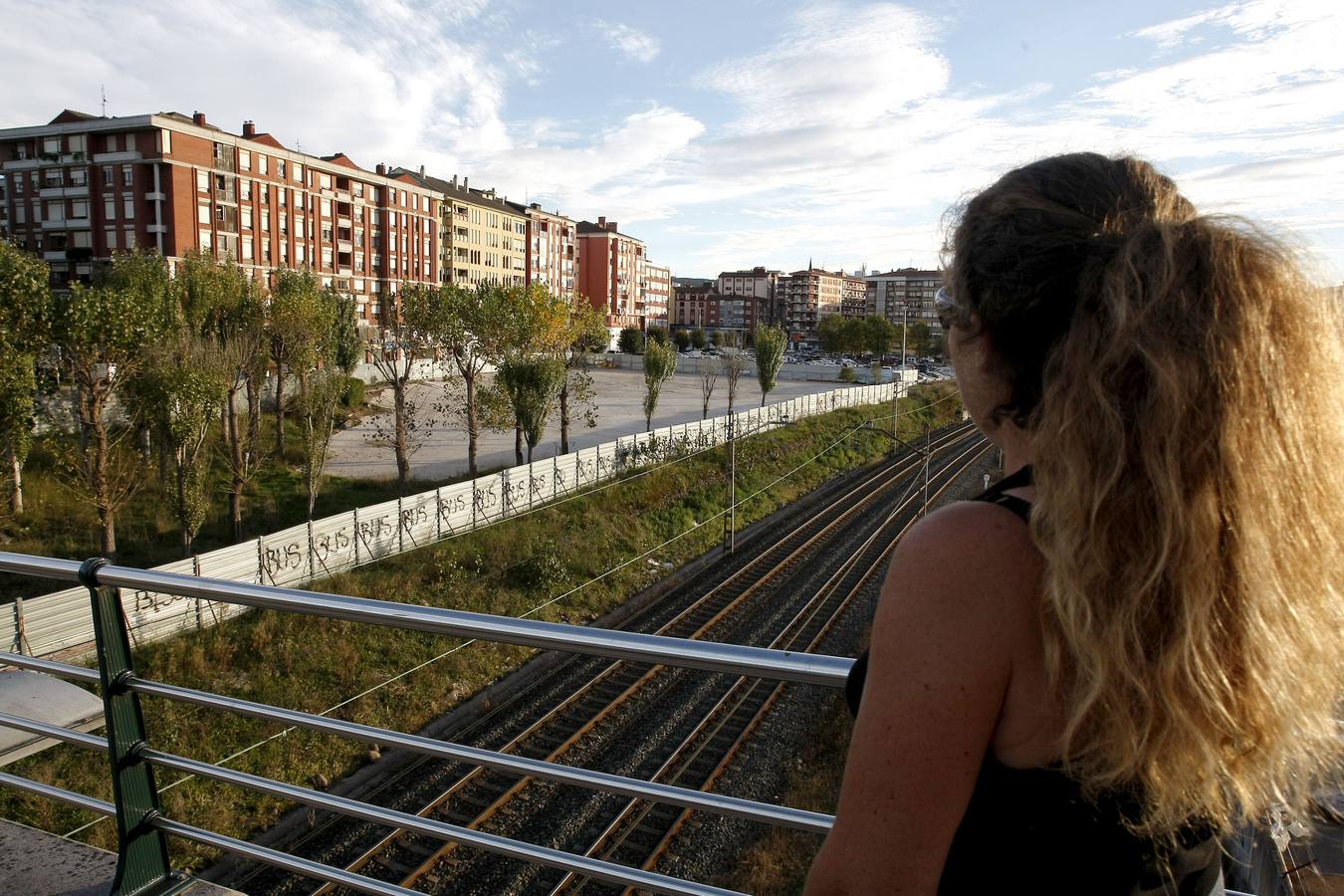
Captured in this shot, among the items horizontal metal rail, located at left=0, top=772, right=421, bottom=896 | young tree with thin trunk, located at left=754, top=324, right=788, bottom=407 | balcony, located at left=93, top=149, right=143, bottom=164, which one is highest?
balcony, located at left=93, top=149, right=143, bottom=164

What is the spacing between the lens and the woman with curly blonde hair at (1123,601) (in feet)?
2.70

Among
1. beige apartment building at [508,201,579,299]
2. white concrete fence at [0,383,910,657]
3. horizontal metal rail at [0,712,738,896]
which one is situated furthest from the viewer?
beige apartment building at [508,201,579,299]

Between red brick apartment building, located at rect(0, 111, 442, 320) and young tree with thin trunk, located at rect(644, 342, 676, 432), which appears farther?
red brick apartment building, located at rect(0, 111, 442, 320)

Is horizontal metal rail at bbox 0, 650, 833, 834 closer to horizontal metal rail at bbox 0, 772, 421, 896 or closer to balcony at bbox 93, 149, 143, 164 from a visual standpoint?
horizontal metal rail at bbox 0, 772, 421, 896

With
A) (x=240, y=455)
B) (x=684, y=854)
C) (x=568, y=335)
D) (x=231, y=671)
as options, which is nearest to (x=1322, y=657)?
(x=684, y=854)

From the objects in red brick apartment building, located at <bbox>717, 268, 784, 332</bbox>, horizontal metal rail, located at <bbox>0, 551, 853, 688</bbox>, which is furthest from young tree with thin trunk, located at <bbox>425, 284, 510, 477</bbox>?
red brick apartment building, located at <bbox>717, 268, 784, 332</bbox>

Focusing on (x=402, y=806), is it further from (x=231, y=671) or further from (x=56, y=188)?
(x=56, y=188)

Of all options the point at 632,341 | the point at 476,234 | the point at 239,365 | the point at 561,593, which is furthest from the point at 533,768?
the point at 632,341

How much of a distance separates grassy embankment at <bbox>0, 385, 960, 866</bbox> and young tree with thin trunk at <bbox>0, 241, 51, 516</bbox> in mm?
4659

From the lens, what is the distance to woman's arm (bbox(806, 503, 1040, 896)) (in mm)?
821

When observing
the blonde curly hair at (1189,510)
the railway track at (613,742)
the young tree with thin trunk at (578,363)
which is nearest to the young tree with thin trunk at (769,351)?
the young tree with thin trunk at (578,363)

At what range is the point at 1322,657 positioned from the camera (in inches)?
35.0

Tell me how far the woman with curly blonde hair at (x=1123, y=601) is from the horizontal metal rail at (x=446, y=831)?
2.47 feet

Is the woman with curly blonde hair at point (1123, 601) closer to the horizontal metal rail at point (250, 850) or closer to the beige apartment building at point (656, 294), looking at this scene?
the horizontal metal rail at point (250, 850)
